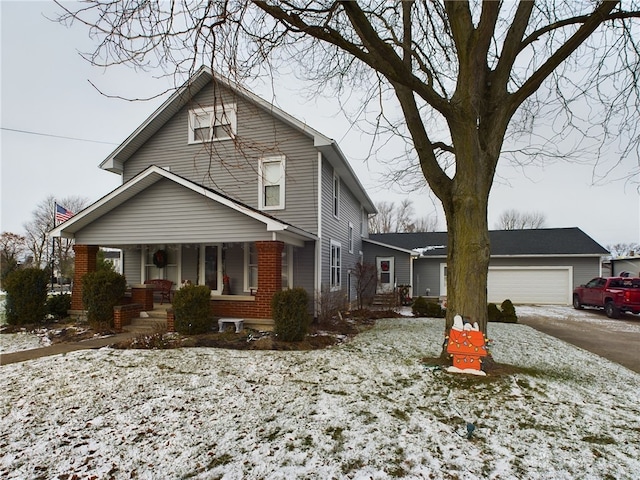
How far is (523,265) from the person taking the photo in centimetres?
1967

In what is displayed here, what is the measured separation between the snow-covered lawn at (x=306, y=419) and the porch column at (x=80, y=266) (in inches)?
187

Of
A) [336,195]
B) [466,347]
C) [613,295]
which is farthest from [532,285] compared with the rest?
[466,347]

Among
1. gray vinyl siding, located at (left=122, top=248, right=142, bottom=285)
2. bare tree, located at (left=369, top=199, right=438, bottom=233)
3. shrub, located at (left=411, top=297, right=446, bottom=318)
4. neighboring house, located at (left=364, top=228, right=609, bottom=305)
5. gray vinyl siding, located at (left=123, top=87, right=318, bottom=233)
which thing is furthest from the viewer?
bare tree, located at (left=369, top=199, right=438, bottom=233)

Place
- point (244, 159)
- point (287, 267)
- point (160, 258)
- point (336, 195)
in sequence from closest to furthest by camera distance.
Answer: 1. point (287, 267)
2. point (244, 159)
3. point (160, 258)
4. point (336, 195)

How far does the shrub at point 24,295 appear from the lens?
9.83m

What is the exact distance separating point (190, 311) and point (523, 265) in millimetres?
18447

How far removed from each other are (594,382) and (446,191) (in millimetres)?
3906

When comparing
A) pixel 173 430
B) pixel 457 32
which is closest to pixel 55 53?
pixel 173 430

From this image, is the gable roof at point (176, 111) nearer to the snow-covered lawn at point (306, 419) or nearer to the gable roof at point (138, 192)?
the gable roof at point (138, 192)

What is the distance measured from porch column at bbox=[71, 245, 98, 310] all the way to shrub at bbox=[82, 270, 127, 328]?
0.79 metres

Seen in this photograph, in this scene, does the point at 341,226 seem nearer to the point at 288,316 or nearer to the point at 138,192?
the point at 288,316

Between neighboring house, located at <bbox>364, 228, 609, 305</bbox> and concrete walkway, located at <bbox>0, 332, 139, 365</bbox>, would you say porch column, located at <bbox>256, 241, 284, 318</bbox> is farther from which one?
neighboring house, located at <bbox>364, 228, 609, 305</bbox>

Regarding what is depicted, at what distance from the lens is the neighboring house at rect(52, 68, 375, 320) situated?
929cm

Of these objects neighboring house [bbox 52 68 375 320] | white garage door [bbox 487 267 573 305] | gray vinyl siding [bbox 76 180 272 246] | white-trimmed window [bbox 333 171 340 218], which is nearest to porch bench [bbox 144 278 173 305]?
neighboring house [bbox 52 68 375 320]
